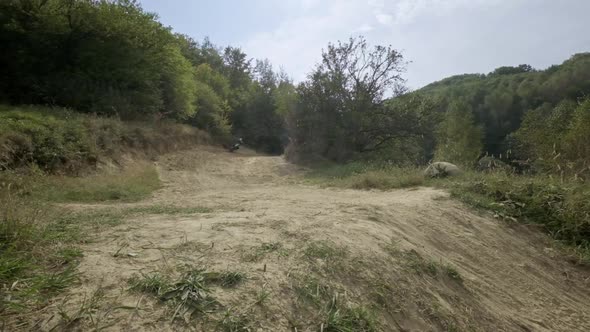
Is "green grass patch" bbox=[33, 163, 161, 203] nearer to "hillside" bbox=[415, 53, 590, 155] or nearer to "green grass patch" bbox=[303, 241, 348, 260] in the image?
"green grass patch" bbox=[303, 241, 348, 260]

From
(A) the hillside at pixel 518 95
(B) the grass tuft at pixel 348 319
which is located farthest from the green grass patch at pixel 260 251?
(A) the hillside at pixel 518 95

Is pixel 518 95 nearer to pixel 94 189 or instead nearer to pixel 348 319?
pixel 94 189

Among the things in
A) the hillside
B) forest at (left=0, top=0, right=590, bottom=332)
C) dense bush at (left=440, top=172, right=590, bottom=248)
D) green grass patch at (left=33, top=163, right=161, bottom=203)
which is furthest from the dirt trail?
the hillside

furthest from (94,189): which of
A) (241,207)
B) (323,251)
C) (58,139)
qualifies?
(323,251)

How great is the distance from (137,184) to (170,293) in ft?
24.3

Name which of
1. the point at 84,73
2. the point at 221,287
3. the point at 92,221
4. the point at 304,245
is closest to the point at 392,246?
the point at 304,245

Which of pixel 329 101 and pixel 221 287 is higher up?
pixel 329 101

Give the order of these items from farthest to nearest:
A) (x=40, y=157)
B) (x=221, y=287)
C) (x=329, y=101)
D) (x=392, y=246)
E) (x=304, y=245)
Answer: (x=329, y=101), (x=40, y=157), (x=392, y=246), (x=304, y=245), (x=221, y=287)

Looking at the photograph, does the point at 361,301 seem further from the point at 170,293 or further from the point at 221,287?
the point at 170,293

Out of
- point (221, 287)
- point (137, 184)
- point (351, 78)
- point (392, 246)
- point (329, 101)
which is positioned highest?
point (351, 78)

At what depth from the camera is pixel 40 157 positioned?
310 inches

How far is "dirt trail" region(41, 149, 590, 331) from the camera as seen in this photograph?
233cm

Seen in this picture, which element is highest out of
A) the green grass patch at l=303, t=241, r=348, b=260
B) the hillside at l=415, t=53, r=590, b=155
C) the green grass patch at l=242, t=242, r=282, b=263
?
Result: the hillside at l=415, t=53, r=590, b=155

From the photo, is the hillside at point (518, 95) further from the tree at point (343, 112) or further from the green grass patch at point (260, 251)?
the green grass patch at point (260, 251)
